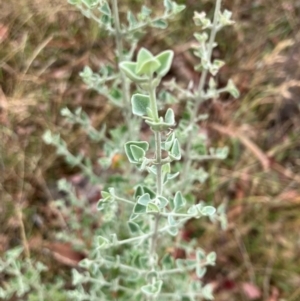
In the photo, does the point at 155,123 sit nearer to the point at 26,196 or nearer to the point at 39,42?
the point at 26,196

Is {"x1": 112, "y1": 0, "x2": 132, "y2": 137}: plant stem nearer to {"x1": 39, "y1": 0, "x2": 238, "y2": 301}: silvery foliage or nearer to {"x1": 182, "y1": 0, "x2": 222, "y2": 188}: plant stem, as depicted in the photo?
{"x1": 39, "y1": 0, "x2": 238, "y2": 301}: silvery foliage

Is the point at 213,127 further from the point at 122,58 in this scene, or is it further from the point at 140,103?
the point at 140,103

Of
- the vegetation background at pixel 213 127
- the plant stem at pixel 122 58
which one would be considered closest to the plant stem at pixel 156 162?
the plant stem at pixel 122 58

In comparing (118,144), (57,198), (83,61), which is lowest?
(57,198)

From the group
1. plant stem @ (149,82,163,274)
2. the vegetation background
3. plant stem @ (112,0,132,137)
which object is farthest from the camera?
the vegetation background

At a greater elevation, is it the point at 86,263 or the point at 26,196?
the point at 86,263

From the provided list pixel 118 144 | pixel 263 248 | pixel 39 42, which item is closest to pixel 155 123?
pixel 118 144

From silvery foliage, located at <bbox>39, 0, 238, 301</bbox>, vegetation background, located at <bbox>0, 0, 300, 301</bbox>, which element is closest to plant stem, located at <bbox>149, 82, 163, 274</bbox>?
silvery foliage, located at <bbox>39, 0, 238, 301</bbox>
